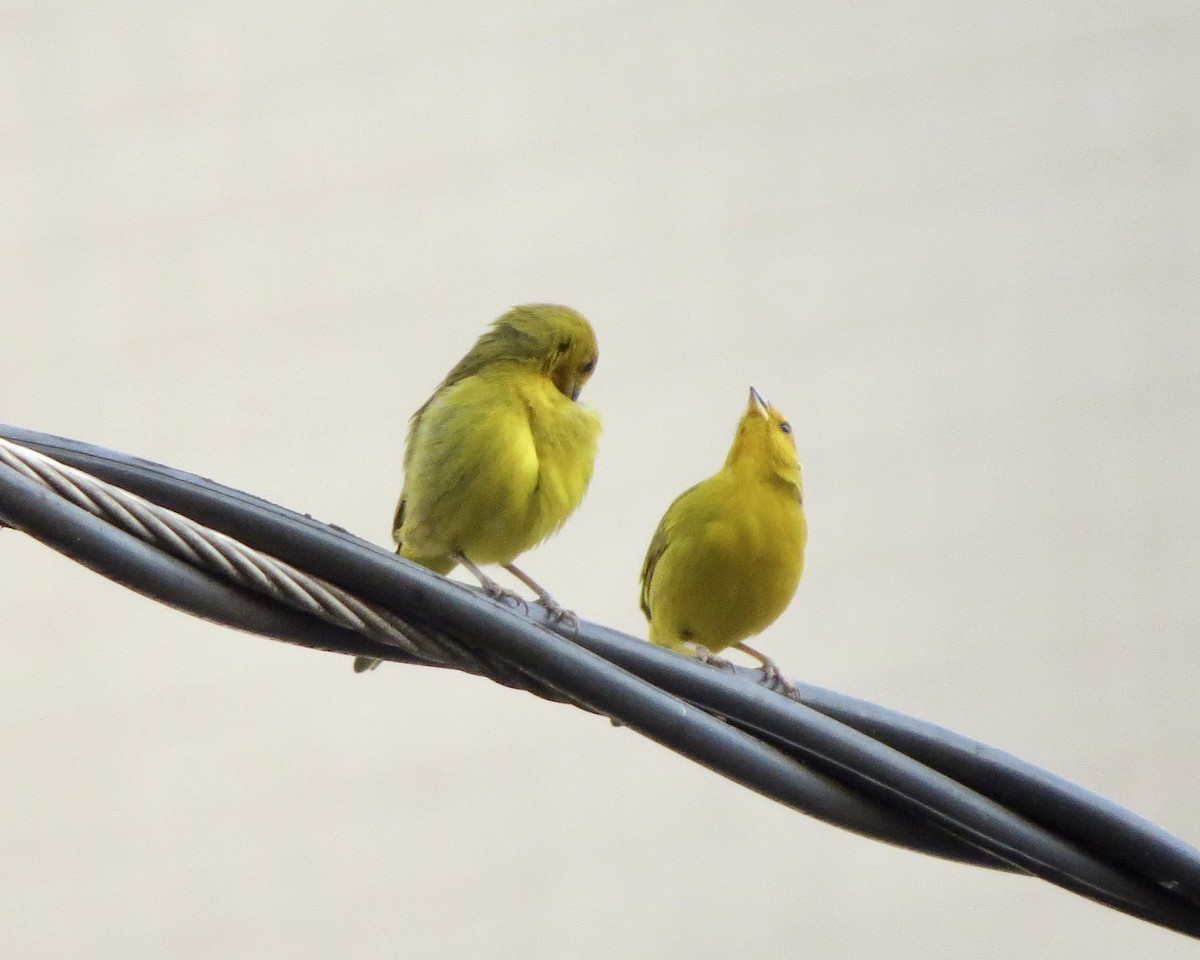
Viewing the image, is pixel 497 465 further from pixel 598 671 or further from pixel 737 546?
pixel 598 671

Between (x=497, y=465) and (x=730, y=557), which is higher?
(x=730, y=557)

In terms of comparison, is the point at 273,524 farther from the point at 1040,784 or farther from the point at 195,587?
the point at 1040,784

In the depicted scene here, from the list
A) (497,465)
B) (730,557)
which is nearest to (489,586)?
(497,465)

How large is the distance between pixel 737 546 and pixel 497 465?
1268 mm

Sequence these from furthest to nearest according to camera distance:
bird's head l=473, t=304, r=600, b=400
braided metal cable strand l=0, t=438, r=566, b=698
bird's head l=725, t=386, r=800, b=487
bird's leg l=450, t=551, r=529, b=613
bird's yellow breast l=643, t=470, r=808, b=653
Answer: bird's head l=725, t=386, r=800, b=487 → bird's yellow breast l=643, t=470, r=808, b=653 → bird's head l=473, t=304, r=600, b=400 → bird's leg l=450, t=551, r=529, b=613 → braided metal cable strand l=0, t=438, r=566, b=698

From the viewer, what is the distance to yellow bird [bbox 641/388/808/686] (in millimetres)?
5148

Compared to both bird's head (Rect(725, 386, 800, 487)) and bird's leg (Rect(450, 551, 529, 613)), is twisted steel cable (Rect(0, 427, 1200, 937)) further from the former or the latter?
bird's head (Rect(725, 386, 800, 487))

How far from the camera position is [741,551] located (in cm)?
512

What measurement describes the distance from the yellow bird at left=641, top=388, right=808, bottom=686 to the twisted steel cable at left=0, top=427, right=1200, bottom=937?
2.37m

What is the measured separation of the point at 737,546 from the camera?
16.8ft

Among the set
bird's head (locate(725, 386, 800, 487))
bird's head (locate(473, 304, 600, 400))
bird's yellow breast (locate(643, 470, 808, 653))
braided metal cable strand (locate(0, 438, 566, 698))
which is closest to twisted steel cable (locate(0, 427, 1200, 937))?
braided metal cable strand (locate(0, 438, 566, 698))

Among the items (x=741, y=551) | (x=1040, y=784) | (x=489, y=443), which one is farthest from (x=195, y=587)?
(x=741, y=551)

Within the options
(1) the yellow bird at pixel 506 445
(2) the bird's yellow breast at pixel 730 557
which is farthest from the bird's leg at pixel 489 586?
(2) the bird's yellow breast at pixel 730 557

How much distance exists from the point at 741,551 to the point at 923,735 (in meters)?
2.45
